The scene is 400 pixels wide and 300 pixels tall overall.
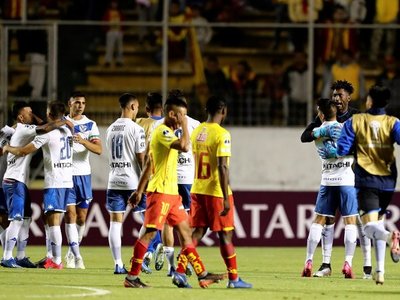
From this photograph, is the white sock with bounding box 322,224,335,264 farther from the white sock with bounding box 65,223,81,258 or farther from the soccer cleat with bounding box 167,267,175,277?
the white sock with bounding box 65,223,81,258

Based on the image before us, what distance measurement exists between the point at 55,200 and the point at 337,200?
3.23 meters

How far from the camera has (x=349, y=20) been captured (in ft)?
78.4

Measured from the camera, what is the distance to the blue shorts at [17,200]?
15.8 m

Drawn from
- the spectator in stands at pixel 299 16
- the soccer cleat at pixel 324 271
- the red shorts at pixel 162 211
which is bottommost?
the soccer cleat at pixel 324 271

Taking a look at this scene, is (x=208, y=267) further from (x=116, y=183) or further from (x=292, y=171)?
(x=292, y=171)

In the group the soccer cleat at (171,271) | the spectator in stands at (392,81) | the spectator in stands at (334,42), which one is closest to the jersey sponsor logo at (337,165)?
the soccer cleat at (171,271)

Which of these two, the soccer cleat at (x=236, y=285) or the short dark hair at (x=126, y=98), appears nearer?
the soccer cleat at (x=236, y=285)

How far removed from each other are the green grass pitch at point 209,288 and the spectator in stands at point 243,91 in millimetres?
4874

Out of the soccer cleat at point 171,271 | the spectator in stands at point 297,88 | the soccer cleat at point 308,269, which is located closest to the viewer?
the soccer cleat at point 171,271

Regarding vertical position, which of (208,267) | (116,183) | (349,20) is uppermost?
(349,20)

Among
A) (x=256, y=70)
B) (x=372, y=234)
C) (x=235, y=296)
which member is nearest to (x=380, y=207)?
(x=372, y=234)

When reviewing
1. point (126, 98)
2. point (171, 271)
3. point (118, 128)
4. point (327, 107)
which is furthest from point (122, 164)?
point (327, 107)

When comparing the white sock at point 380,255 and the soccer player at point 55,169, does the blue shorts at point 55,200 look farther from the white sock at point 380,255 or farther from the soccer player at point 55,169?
the white sock at point 380,255

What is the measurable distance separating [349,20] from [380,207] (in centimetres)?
1159
